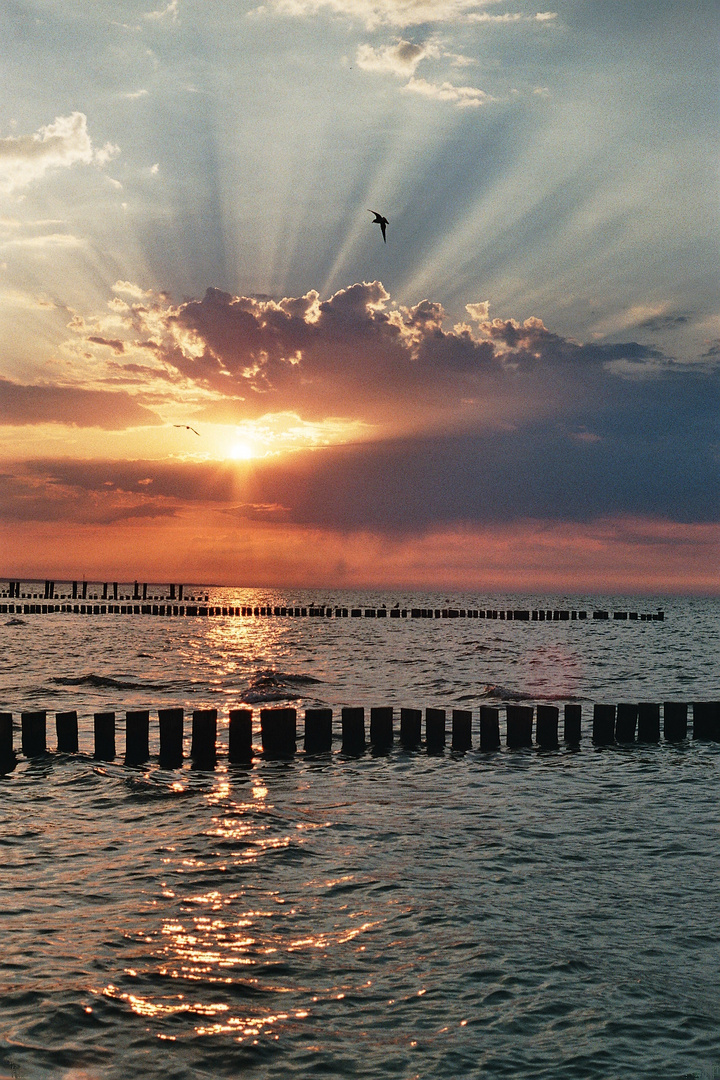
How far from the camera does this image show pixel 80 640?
59.2 metres

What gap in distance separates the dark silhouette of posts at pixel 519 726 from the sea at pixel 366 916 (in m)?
0.39

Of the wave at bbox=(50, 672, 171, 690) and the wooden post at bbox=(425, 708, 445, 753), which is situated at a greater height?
the wooden post at bbox=(425, 708, 445, 753)

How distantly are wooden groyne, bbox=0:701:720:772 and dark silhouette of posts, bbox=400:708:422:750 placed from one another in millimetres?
21

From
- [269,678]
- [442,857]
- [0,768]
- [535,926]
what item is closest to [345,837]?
[442,857]

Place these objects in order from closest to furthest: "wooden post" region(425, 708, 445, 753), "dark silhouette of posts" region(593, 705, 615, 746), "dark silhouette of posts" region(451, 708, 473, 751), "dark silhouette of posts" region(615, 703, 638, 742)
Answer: "wooden post" region(425, 708, 445, 753) < "dark silhouette of posts" region(451, 708, 473, 751) < "dark silhouette of posts" region(593, 705, 615, 746) < "dark silhouette of posts" region(615, 703, 638, 742)

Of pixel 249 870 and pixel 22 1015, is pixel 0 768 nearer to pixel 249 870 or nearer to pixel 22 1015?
pixel 249 870

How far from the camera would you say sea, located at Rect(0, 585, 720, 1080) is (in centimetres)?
658

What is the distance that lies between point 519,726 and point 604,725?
217cm

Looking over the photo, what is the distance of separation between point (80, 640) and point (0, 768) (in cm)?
4454

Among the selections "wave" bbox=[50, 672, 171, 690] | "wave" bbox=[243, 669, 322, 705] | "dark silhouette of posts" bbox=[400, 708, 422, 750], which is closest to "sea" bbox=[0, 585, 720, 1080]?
"dark silhouette of posts" bbox=[400, 708, 422, 750]

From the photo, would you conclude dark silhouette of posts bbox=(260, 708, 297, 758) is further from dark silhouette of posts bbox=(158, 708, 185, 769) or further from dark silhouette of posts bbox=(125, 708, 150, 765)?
dark silhouette of posts bbox=(125, 708, 150, 765)

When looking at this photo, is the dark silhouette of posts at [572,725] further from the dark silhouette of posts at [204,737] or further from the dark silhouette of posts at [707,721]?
the dark silhouette of posts at [204,737]

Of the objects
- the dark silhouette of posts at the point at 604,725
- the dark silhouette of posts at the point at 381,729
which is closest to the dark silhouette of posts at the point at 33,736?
the dark silhouette of posts at the point at 381,729

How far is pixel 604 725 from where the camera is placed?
67.3ft
